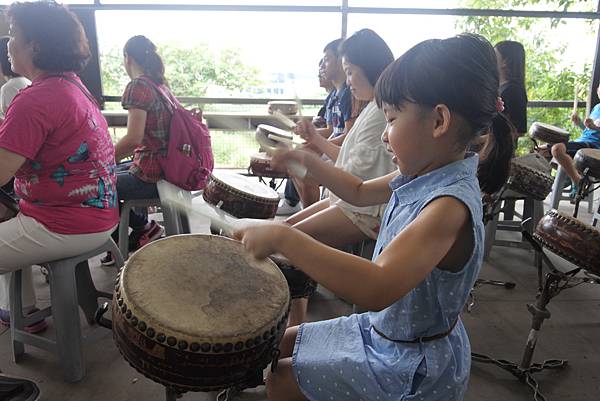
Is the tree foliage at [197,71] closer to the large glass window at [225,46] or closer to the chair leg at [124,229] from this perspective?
the large glass window at [225,46]

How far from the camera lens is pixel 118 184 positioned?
233cm

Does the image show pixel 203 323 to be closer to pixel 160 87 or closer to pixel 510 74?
pixel 160 87

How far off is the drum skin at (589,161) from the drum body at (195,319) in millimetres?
2643

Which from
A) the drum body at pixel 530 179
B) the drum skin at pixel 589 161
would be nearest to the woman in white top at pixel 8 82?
the drum body at pixel 530 179

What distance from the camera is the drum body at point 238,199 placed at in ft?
6.87

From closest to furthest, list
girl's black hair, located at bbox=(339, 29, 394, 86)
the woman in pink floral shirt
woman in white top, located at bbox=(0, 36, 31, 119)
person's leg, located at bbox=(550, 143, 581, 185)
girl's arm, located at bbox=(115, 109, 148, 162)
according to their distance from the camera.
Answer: the woman in pink floral shirt → girl's black hair, located at bbox=(339, 29, 394, 86) → girl's arm, located at bbox=(115, 109, 148, 162) → woman in white top, located at bbox=(0, 36, 31, 119) → person's leg, located at bbox=(550, 143, 581, 185)

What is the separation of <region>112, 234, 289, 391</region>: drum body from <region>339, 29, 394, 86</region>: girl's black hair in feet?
3.53

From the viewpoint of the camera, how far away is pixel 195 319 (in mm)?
974

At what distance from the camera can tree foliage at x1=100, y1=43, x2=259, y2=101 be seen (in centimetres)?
439

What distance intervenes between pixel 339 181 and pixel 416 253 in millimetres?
A: 637

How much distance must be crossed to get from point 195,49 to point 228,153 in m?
1.18

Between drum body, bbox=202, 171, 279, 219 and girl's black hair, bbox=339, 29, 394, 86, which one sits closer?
girl's black hair, bbox=339, 29, 394, 86

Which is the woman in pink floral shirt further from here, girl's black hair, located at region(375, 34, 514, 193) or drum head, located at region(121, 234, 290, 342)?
girl's black hair, located at region(375, 34, 514, 193)

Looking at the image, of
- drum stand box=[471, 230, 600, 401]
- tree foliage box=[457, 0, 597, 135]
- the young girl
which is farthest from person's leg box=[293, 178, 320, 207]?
tree foliage box=[457, 0, 597, 135]
